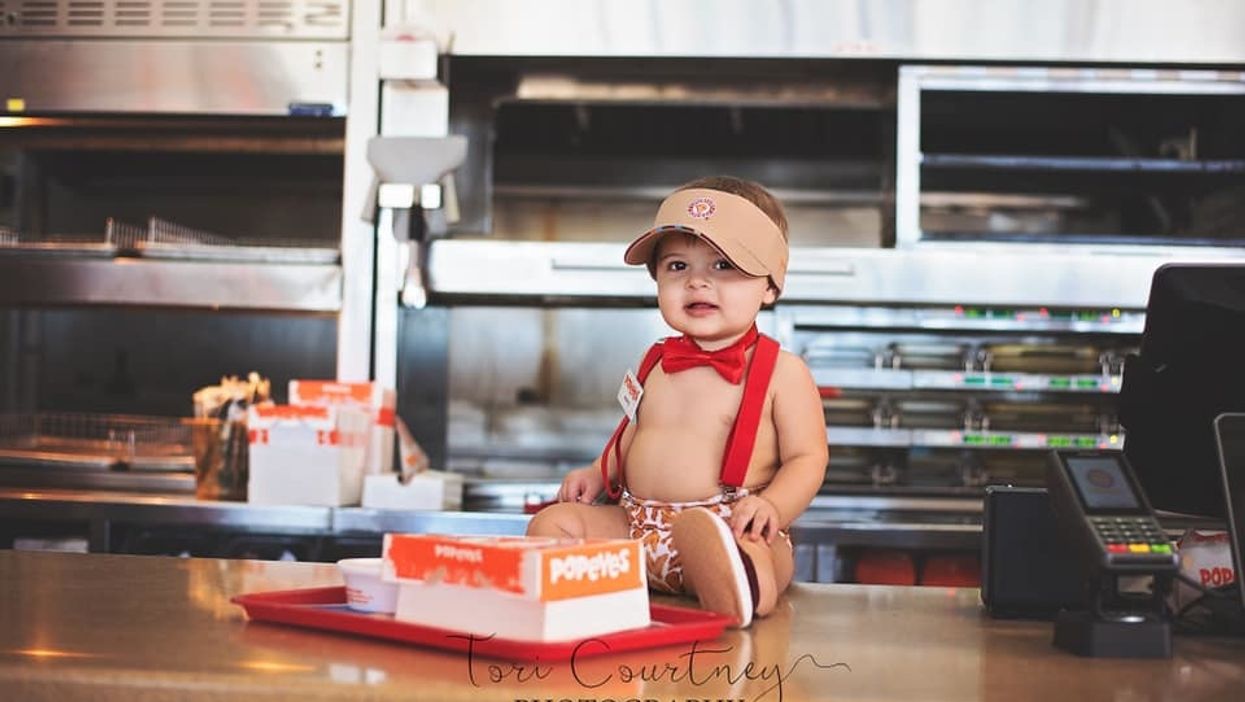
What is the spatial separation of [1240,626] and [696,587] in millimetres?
535

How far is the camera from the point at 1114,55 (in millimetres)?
3311

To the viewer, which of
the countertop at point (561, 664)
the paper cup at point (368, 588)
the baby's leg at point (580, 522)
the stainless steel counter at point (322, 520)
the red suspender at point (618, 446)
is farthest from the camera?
the stainless steel counter at point (322, 520)

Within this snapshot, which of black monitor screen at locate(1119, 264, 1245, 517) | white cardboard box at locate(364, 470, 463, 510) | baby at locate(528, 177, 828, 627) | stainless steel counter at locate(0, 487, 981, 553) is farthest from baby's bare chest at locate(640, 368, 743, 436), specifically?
white cardboard box at locate(364, 470, 463, 510)

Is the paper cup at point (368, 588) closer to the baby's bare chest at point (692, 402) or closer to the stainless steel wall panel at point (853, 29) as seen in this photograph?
the baby's bare chest at point (692, 402)

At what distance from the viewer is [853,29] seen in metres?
3.35

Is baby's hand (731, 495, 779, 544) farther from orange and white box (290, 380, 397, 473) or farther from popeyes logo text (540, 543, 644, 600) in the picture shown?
orange and white box (290, 380, 397, 473)

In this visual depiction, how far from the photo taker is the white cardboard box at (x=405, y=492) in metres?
3.02

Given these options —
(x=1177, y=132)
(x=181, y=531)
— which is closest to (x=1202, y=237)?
(x=1177, y=132)

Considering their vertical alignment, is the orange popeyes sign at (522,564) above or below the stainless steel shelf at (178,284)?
below

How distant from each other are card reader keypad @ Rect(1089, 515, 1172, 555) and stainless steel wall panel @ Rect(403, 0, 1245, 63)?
2.31m

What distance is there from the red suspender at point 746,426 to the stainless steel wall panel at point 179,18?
2.05 metres
